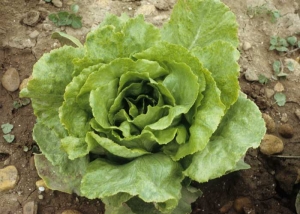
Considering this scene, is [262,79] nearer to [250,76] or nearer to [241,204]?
[250,76]

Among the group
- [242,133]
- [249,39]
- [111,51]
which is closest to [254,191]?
[242,133]

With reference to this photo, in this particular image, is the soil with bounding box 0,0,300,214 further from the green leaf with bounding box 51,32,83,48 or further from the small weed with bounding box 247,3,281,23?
the green leaf with bounding box 51,32,83,48

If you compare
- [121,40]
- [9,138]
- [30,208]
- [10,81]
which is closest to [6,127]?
[9,138]

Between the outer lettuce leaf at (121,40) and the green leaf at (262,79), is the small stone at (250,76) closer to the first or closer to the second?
the green leaf at (262,79)

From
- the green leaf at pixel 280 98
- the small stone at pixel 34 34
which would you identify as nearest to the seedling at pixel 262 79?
the green leaf at pixel 280 98

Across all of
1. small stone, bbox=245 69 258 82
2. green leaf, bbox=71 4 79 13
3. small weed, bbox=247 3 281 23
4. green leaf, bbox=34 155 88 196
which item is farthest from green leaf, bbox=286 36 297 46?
green leaf, bbox=34 155 88 196
